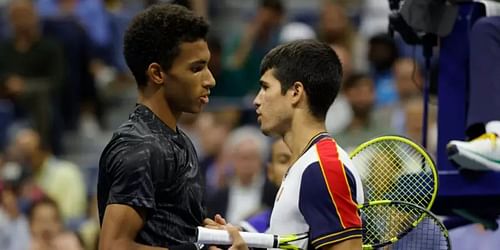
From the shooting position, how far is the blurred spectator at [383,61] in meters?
12.1

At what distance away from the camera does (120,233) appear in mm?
5309

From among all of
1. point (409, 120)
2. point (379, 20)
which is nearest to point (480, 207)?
point (409, 120)

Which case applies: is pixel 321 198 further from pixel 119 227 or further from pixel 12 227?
pixel 12 227

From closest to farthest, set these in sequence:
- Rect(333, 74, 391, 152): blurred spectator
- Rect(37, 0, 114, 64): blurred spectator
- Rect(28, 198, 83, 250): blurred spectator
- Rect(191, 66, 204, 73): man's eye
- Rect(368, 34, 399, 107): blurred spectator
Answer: Rect(191, 66, 204, 73): man's eye < Rect(28, 198, 83, 250): blurred spectator < Rect(333, 74, 391, 152): blurred spectator < Rect(368, 34, 399, 107): blurred spectator < Rect(37, 0, 114, 64): blurred spectator

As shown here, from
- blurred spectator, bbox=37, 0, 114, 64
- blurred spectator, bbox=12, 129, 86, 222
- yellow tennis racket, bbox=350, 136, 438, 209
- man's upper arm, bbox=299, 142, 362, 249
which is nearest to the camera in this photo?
man's upper arm, bbox=299, 142, 362, 249

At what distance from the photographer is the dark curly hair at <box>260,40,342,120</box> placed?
5.48 metres

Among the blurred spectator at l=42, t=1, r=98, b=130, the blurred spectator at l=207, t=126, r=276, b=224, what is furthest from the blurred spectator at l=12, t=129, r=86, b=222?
the blurred spectator at l=207, t=126, r=276, b=224

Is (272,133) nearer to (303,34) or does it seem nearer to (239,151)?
(239,151)

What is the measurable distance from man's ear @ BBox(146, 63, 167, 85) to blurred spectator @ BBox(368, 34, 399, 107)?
663 centimetres

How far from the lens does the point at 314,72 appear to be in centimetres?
548

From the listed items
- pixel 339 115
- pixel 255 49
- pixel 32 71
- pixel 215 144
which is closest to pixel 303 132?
pixel 339 115

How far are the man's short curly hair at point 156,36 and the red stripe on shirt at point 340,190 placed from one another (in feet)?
2.25

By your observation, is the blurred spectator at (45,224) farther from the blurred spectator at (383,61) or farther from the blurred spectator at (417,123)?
the blurred spectator at (383,61)

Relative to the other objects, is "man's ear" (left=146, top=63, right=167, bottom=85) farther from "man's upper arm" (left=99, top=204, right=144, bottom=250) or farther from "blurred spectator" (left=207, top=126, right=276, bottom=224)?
"blurred spectator" (left=207, top=126, right=276, bottom=224)
